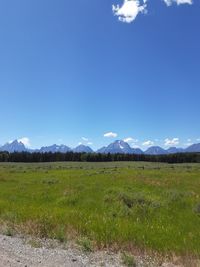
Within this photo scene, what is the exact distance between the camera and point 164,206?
2022cm

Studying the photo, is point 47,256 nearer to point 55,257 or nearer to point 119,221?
point 55,257

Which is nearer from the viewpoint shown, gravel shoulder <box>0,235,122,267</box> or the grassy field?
gravel shoulder <box>0,235,122,267</box>

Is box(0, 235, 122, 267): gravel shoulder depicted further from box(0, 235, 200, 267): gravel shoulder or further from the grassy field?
the grassy field

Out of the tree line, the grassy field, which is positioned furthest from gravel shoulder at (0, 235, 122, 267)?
the tree line

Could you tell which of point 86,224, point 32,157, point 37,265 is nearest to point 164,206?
point 86,224

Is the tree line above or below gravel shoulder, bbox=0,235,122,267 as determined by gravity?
above

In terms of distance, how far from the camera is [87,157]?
171125 mm

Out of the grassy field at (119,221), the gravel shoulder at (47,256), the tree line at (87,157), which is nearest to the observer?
the gravel shoulder at (47,256)

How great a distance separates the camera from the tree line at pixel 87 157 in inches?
6491

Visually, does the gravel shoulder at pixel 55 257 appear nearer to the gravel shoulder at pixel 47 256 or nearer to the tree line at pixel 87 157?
the gravel shoulder at pixel 47 256

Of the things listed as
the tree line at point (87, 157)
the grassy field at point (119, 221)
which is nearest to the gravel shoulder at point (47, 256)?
the grassy field at point (119, 221)

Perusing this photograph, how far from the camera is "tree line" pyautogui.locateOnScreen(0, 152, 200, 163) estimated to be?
164875mm

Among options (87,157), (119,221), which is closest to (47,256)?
(119,221)

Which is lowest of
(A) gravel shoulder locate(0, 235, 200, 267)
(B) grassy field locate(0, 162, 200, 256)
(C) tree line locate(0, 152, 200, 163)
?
(A) gravel shoulder locate(0, 235, 200, 267)
